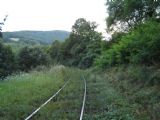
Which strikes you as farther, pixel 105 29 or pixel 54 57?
pixel 54 57

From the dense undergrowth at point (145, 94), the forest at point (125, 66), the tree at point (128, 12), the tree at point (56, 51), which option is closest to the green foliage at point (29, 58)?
the forest at point (125, 66)

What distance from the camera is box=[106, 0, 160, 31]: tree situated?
36.3m

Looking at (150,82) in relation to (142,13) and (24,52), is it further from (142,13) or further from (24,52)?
(24,52)

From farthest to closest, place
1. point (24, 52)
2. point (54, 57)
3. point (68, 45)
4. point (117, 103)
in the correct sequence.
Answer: point (54, 57) < point (68, 45) < point (24, 52) < point (117, 103)

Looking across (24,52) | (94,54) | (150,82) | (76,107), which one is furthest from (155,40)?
(94,54)

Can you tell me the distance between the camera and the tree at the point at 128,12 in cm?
3629

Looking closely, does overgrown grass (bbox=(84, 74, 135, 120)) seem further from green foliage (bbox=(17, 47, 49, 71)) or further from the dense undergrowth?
green foliage (bbox=(17, 47, 49, 71))

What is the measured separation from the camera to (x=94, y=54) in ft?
289

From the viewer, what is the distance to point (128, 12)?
133 ft

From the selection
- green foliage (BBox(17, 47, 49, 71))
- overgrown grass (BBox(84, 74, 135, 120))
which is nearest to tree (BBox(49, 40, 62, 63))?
green foliage (BBox(17, 47, 49, 71))

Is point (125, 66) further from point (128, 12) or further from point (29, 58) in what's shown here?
point (29, 58)

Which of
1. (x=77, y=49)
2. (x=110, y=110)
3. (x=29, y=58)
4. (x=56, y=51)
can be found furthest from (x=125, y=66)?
(x=56, y=51)

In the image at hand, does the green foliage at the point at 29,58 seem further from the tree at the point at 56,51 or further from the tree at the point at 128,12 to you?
the tree at the point at 56,51

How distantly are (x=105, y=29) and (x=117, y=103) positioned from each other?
50216 mm
